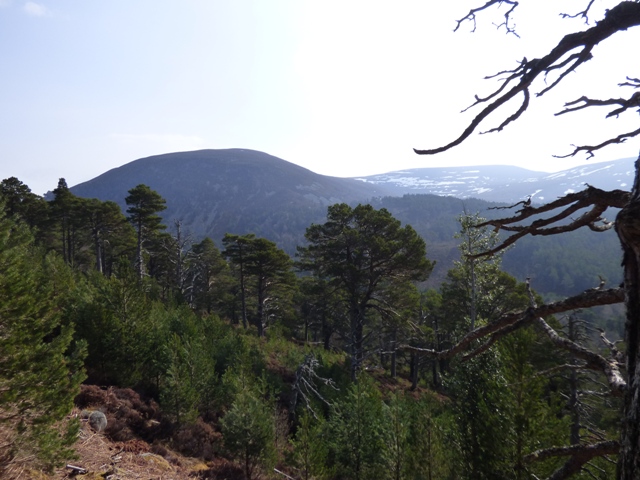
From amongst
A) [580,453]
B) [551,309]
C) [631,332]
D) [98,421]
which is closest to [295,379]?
[98,421]

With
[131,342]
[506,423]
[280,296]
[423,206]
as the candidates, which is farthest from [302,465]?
[423,206]

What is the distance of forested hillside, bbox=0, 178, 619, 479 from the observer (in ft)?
20.7

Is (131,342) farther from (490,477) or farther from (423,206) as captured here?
(423,206)

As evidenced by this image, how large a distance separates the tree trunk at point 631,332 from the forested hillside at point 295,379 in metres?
0.30

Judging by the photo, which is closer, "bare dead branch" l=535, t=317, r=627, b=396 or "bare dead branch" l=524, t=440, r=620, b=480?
"bare dead branch" l=524, t=440, r=620, b=480

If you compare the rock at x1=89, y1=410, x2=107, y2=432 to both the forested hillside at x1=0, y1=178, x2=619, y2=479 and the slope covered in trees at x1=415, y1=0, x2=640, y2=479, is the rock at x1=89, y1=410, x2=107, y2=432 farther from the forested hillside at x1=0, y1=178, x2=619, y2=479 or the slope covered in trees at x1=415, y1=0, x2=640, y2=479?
the slope covered in trees at x1=415, y1=0, x2=640, y2=479

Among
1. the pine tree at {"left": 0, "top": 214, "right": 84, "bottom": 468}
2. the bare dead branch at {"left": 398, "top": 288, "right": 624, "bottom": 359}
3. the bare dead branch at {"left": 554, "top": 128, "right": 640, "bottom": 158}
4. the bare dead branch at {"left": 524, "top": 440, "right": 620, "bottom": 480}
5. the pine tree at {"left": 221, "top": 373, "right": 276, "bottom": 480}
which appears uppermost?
the bare dead branch at {"left": 554, "top": 128, "right": 640, "bottom": 158}

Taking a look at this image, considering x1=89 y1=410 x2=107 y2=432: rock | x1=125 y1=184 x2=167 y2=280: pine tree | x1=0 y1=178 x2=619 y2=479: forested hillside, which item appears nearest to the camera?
x1=0 y1=178 x2=619 y2=479: forested hillside

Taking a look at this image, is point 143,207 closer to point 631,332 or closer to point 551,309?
point 551,309

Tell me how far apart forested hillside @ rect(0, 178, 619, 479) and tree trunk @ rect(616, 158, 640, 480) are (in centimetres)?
30

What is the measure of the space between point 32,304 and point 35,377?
1429 mm

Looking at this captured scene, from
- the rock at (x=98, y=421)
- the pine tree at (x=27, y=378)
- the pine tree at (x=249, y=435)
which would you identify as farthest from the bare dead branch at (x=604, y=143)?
the rock at (x=98, y=421)

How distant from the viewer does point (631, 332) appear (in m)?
1.29

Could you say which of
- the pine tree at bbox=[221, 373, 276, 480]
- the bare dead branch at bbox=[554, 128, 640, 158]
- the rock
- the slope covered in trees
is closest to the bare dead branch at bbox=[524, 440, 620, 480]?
Answer: the slope covered in trees
